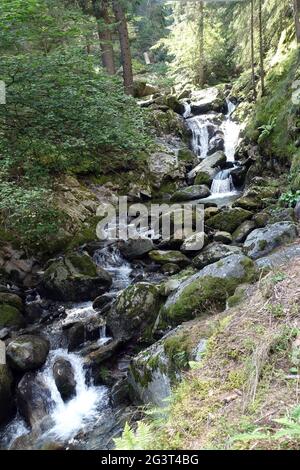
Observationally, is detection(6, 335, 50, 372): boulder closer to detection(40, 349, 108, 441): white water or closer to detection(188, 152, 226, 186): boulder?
detection(40, 349, 108, 441): white water

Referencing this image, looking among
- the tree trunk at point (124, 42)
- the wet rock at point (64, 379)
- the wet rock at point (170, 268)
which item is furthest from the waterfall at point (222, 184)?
the wet rock at point (64, 379)

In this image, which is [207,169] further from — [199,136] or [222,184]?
[199,136]

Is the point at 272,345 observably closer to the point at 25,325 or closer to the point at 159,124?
the point at 25,325

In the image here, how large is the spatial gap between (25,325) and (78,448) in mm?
3351

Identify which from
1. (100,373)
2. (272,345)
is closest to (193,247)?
(100,373)

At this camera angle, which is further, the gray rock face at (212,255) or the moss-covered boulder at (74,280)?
the moss-covered boulder at (74,280)

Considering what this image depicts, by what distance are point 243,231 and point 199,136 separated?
9.91 meters

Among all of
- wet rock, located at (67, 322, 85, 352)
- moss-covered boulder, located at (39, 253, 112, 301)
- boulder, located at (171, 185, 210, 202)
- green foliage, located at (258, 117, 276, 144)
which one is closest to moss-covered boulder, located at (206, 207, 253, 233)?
boulder, located at (171, 185, 210, 202)

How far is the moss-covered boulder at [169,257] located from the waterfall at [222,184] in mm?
5201

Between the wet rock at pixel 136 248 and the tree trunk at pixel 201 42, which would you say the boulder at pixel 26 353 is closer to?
the wet rock at pixel 136 248

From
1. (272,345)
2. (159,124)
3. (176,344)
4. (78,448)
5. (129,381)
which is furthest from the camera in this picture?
(159,124)

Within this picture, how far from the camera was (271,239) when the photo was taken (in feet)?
23.4

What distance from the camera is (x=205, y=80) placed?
23.7 meters

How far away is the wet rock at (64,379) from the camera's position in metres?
6.28
